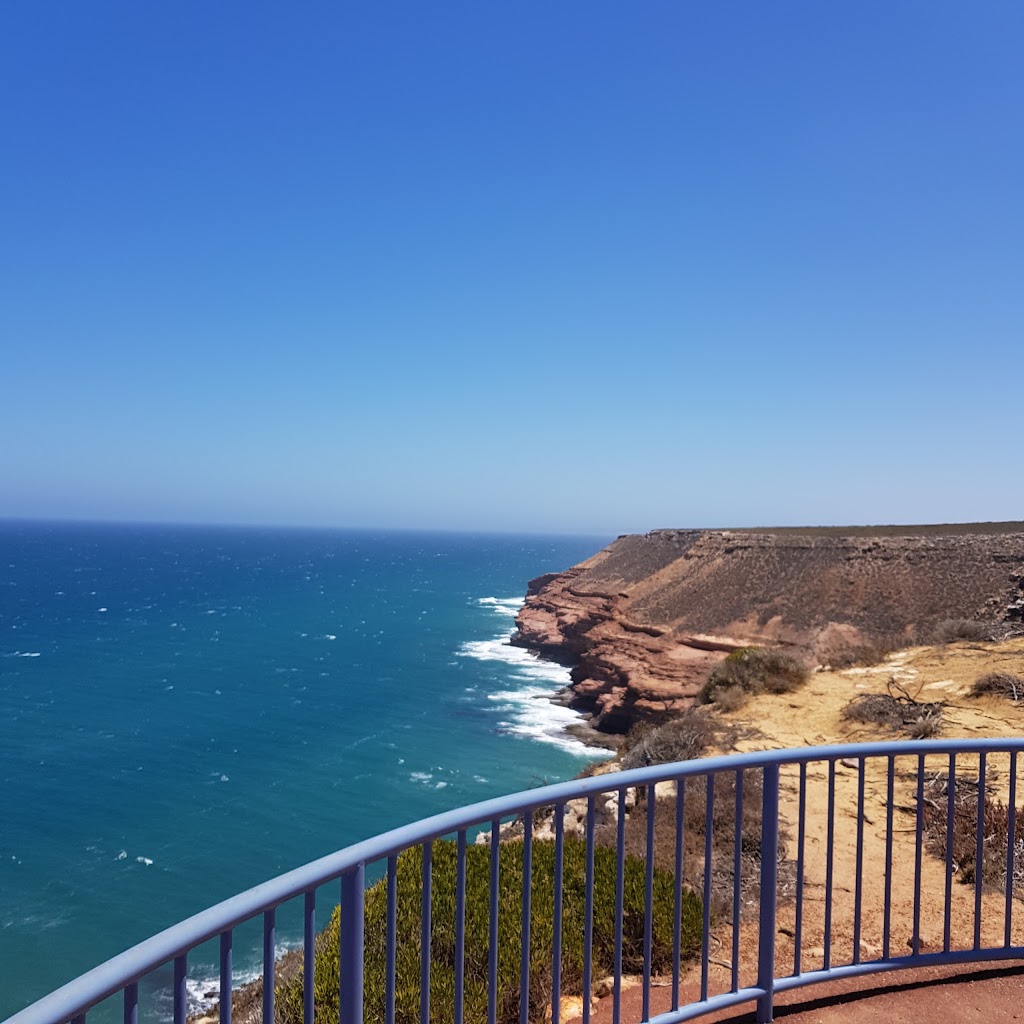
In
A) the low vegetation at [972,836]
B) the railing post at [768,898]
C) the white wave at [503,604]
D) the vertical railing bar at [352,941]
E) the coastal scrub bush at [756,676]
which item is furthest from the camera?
the white wave at [503,604]

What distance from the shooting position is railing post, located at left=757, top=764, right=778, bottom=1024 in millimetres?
3129

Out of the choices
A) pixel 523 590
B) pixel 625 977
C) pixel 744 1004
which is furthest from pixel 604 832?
pixel 523 590

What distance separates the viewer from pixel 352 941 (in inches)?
83.1

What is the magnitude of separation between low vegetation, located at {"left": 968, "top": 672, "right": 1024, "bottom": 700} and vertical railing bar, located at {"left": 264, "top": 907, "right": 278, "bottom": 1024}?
12.4 meters

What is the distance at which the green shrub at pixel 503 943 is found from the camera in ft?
14.7

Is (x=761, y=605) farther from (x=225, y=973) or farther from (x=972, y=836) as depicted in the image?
(x=225, y=973)

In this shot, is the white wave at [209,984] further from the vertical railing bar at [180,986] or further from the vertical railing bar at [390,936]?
the vertical railing bar at [180,986]

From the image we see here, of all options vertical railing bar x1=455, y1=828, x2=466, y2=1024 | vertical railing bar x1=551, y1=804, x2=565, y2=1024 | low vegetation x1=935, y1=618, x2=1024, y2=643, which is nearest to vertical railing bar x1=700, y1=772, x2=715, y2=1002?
vertical railing bar x1=551, y1=804, x2=565, y2=1024

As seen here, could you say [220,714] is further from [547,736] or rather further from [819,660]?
[819,660]

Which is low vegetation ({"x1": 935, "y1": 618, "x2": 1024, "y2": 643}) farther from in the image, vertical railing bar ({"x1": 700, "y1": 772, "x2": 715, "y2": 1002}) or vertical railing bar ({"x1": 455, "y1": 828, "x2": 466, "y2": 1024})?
vertical railing bar ({"x1": 455, "y1": 828, "x2": 466, "y2": 1024})

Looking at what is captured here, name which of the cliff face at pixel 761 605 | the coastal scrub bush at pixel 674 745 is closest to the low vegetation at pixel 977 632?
the cliff face at pixel 761 605

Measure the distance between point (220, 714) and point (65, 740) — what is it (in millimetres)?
6532

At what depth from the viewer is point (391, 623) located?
68125mm

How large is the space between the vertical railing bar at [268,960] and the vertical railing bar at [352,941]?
0.74 ft
